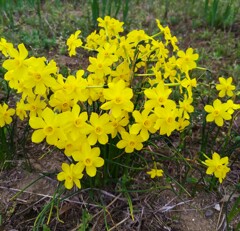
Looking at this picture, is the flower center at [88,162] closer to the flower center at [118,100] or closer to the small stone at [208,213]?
the flower center at [118,100]

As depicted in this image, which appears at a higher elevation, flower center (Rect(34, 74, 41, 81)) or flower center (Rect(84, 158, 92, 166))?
flower center (Rect(34, 74, 41, 81))

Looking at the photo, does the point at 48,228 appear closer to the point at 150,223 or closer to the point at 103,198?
the point at 103,198

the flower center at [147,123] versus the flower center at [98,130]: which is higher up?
the flower center at [147,123]

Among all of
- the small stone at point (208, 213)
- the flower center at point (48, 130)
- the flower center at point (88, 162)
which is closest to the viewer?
the flower center at point (48, 130)

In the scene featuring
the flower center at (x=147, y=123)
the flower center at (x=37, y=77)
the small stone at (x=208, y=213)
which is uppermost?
the flower center at (x=37, y=77)

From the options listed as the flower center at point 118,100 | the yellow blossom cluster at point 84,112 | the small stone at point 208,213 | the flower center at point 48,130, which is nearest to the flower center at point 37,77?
the yellow blossom cluster at point 84,112

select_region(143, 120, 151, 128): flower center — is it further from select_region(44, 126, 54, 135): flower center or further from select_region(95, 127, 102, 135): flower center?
select_region(44, 126, 54, 135): flower center

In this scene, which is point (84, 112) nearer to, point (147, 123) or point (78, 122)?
point (78, 122)

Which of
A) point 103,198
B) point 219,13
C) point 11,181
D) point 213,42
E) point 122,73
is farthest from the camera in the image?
Answer: point 219,13

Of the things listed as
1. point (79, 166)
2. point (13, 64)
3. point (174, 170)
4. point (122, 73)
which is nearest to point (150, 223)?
point (174, 170)

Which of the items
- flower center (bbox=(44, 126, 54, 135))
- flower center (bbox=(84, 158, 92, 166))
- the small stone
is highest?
flower center (bbox=(44, 126, 54, 135))

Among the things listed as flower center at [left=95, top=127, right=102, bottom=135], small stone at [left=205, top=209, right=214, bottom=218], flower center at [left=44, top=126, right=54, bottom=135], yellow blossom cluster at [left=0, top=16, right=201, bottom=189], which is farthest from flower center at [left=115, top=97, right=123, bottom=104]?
small stone at [left=205, top=209, right=214, bottom=218]
